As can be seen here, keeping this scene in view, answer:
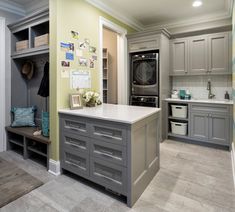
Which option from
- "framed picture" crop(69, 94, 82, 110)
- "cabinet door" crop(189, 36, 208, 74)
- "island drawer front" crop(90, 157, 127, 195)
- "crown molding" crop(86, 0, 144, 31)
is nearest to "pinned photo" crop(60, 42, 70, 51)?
"framed picture" crop(69, 94, 82, 110)

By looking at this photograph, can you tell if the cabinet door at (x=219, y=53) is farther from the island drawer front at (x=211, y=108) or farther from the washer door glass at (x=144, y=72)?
the washer door glass at (x=144, y=72)

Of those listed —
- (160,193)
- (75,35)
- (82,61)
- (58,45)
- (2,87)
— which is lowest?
(160,193)

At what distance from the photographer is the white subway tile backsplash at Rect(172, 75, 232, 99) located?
11.6ft

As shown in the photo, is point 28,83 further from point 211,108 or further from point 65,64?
point 211,108

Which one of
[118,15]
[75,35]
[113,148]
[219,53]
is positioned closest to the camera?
[113,148]

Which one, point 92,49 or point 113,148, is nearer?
point 113,148

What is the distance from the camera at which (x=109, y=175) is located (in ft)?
6.11

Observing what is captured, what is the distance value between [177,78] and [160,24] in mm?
1321

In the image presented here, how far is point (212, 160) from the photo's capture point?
277 centimetres

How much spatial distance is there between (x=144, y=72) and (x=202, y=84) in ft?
4.23

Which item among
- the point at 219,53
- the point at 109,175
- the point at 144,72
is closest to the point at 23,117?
the point at 109,175

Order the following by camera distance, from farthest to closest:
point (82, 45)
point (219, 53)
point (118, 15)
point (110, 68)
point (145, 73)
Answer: point (110, 68) < point (145, 73) < point (118, 15) < point (219, 53) < point (82, 45)

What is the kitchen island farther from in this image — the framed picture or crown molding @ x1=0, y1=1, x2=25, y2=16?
crown molding @ x1=0, y1=1, x2=25, y2=16

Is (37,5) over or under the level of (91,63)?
over
